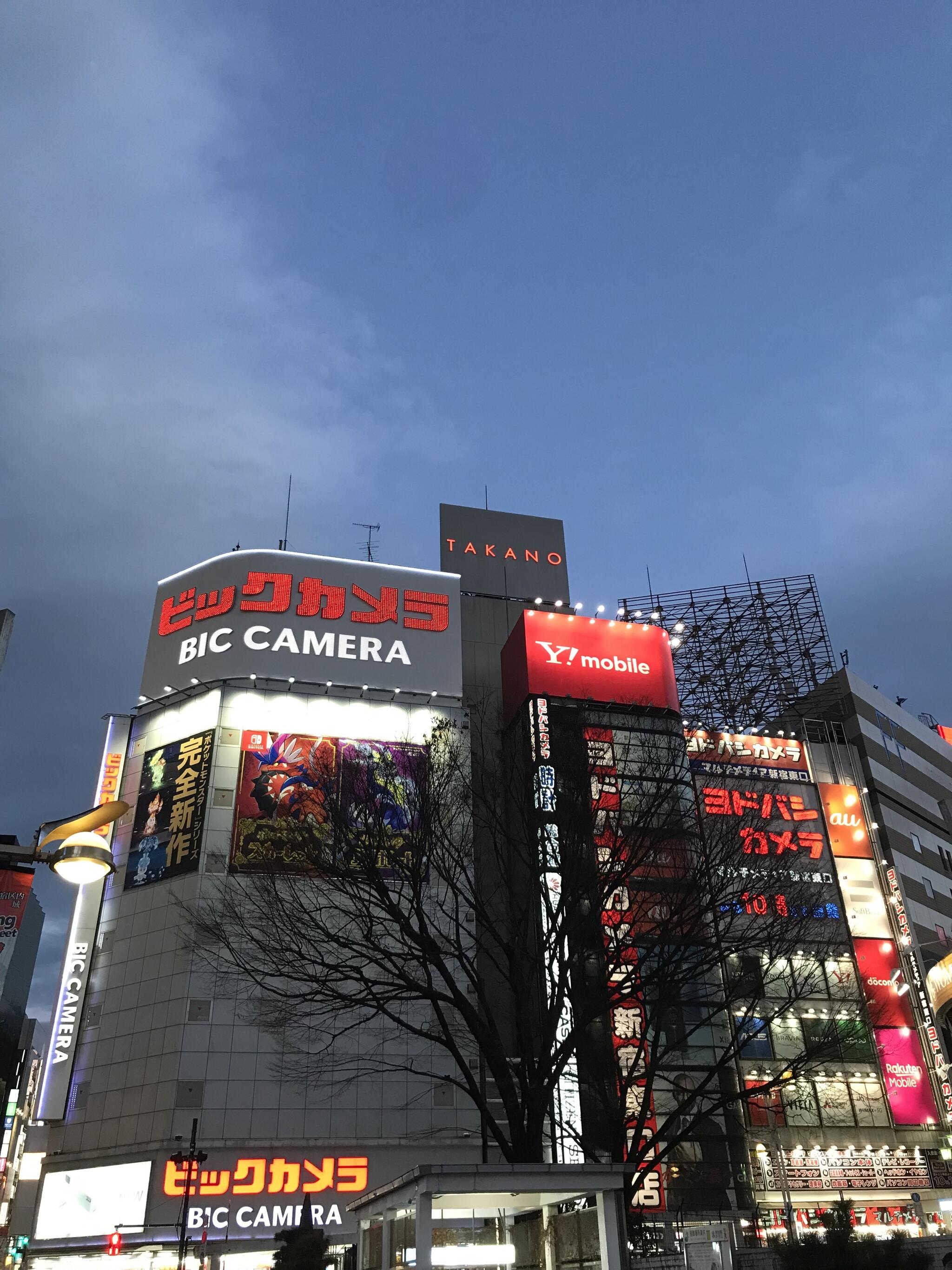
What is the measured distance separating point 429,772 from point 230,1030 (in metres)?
16.6

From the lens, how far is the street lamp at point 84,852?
7.69m

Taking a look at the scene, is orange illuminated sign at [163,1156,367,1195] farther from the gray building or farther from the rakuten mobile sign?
the gray building

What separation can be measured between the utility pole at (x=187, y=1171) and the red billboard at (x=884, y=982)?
933 inches

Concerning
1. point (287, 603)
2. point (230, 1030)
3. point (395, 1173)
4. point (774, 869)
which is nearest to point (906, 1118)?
point (395, 1173)

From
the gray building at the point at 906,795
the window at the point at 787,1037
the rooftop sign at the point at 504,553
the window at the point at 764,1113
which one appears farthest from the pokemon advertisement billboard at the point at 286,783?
the gray building at the point at 906,795

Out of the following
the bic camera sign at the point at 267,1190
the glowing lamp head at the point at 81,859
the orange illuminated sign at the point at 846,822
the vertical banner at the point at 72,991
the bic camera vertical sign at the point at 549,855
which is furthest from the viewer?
the orange illuminated sign at the point at 846,822

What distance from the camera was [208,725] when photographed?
35.2 metres

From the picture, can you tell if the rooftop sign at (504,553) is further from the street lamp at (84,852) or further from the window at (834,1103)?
the street lamp at (84,852)

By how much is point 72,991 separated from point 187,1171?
9418 mm

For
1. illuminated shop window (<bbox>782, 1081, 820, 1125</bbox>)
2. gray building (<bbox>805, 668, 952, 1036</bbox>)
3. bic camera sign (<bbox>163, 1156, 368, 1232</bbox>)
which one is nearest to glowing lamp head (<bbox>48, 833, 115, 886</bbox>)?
bic camera sign (<bbox>163, 1156, 368, 1232</bbox>)

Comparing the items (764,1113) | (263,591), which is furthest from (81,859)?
(764,1113)

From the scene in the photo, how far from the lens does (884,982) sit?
121 ft

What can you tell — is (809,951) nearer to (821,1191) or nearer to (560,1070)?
(821,1191)

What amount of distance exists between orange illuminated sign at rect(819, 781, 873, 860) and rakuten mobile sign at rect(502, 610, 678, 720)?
869 cm
